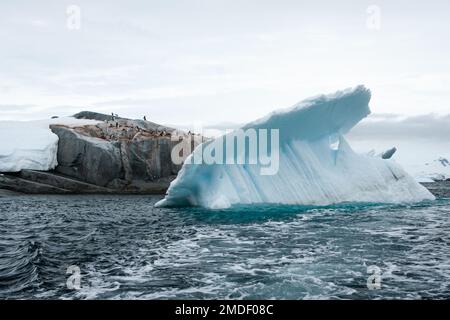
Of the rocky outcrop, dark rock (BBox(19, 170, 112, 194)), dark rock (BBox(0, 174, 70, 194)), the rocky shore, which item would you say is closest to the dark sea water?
dark rock (BBox(0, 174, 70, 194))

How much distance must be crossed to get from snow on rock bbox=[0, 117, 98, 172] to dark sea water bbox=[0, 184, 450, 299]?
22644 mm

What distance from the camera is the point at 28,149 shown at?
132 feet

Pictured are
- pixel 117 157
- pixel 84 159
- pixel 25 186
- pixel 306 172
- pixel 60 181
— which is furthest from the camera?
pixel 117 157

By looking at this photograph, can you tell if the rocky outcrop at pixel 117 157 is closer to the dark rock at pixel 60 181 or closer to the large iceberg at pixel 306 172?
the dark rock at pixel 60 181

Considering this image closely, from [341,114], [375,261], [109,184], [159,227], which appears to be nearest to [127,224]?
[159,227]

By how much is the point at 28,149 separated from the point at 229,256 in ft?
113

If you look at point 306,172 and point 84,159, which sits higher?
point 84,159

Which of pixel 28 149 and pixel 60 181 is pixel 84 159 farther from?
pixel 28 149

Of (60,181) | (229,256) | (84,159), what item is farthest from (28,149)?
(229,256)

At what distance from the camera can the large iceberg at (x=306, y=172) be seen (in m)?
21.3

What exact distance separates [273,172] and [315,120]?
3.44 m

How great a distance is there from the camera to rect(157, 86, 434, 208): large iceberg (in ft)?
69.8

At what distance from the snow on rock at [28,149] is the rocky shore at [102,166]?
1.86 ft

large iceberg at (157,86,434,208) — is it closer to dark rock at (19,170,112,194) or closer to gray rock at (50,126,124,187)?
gray rock at (50,126,124,187)
